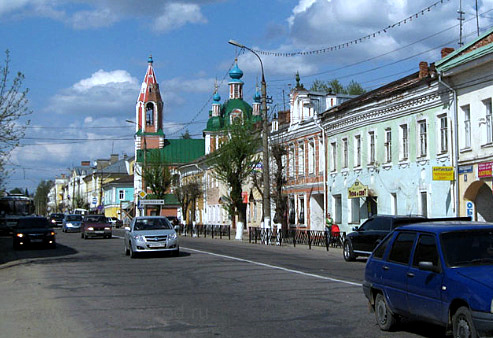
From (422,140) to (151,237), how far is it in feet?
47.5

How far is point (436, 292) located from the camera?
313 inches

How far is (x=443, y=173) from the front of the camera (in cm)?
2897

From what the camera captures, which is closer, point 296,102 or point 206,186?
point 296,102

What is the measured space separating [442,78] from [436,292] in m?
23.2

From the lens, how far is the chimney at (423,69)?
32.1 meters

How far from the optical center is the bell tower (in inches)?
3743

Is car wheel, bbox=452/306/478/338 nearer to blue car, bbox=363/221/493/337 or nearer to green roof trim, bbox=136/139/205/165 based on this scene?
blue car, bbox=363/221/493/337

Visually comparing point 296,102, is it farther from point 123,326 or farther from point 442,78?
point 123,326

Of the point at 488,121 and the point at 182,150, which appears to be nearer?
the point at 488,121

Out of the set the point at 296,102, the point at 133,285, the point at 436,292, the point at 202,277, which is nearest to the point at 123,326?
the point at 436,292

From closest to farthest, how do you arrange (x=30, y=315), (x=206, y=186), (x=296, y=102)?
(x=30, y=315), (x=296, y=102), (x=206, y=186)

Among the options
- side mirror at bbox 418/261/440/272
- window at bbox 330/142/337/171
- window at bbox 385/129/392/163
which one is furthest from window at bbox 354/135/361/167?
side mirror at bbox 418/261/440/272

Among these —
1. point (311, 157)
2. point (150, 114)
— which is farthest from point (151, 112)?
point (311, 157)

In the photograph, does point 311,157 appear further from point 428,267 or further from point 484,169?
point 428,267
